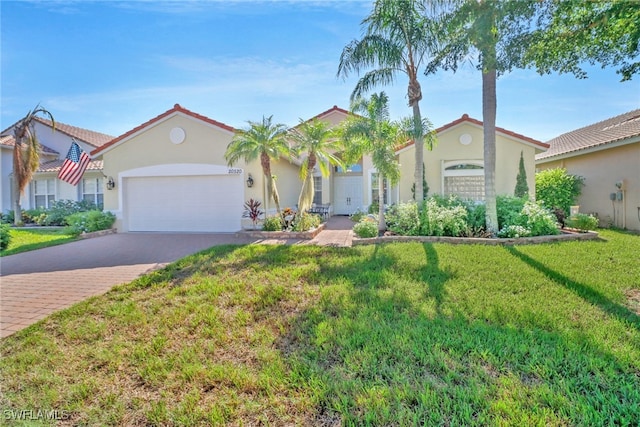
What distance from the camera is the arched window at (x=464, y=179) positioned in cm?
1630

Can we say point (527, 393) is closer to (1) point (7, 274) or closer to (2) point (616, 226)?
(1) point (7, 274)

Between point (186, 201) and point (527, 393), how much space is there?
14366mm

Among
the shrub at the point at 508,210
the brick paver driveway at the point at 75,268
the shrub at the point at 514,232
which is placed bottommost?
the brick paver driveway at the point at 75,268

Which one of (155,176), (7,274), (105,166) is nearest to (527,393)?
(7,274)

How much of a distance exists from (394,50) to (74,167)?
49.2 ft

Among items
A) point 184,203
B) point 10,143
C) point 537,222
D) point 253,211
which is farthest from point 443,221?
point 10,143

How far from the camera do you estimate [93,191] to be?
20.0 metres

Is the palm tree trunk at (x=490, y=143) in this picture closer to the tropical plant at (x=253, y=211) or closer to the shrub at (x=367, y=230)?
the shrub at (x=367, y=230)

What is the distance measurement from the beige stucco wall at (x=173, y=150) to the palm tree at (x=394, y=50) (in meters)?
5.90

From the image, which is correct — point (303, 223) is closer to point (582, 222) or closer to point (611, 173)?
point (582, 222)

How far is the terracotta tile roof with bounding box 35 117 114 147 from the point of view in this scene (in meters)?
23.3

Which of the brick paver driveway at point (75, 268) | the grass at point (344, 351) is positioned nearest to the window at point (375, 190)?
the brick paver driveway at point (75, 268)

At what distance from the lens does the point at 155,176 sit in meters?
14.7

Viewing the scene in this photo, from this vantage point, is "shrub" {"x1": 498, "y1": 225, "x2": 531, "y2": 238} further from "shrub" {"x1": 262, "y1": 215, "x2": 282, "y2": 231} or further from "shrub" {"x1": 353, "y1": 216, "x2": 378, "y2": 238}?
"shrub" {"x1": 262, "y1": 215, "x2": 282, "y2": 231}
